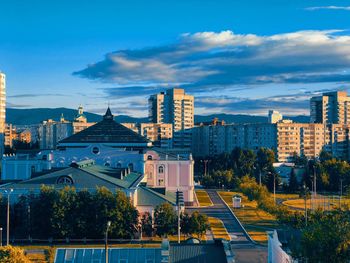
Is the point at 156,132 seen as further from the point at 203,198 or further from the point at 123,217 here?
the point at 123,217

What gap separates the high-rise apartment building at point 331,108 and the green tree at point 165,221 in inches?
5389

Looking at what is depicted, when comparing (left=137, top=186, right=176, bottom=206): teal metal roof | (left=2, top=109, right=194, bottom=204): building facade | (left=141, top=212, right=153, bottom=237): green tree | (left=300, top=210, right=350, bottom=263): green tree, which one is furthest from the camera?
(left=2, top=109, right=194, bottom=204): building facade

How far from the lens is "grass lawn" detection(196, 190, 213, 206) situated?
7788 centimetres

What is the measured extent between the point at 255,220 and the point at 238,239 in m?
10.9

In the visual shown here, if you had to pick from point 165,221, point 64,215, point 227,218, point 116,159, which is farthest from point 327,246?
point 116,159

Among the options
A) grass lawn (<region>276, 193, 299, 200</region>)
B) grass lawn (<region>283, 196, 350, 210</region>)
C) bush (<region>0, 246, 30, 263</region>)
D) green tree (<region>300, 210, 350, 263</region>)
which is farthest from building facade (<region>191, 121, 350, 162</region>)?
bush (<region>0, 246, 30, 263</region>)

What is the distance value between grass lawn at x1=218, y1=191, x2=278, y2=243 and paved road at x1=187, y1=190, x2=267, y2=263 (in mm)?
756

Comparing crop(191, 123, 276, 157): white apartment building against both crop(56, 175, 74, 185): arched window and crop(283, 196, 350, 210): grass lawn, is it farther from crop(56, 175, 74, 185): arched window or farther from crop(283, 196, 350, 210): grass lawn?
crop(56, 175, 74, 185): arched window

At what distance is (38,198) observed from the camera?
50.3m

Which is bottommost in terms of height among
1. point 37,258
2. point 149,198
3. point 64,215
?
point 37,258

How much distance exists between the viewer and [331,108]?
604ft

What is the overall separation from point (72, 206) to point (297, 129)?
100711 mm

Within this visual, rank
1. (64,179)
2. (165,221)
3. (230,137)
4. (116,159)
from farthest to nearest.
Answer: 1. (230,137)
2. (116,159)
3. (64,179)
4. (165,221)

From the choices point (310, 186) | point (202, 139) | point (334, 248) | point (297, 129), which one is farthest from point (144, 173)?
point (202, 139)
